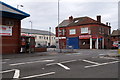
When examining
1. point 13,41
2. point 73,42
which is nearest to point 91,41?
point 73,42

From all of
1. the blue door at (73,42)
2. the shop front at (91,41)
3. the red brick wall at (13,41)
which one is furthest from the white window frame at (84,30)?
the red brick wall at (13,41)

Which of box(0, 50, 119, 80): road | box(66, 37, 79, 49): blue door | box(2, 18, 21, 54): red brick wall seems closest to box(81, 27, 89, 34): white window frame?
box(66, 37, 79, 49): blue door

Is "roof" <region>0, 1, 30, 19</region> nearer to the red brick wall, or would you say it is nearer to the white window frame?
the red brick wall

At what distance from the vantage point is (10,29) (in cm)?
1902

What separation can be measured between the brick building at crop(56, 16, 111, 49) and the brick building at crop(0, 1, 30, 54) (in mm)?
19521

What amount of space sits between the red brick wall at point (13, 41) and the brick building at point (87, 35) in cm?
1934

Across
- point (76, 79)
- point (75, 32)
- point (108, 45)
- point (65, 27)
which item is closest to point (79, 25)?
point (75, 32)

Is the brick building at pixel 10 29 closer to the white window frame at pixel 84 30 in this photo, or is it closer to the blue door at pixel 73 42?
the white window frame at pixel 84 30

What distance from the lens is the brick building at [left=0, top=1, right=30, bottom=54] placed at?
713 inches

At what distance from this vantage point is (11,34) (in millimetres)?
19109

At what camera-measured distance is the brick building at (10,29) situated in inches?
713

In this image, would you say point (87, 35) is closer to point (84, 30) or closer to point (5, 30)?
point (84, 30)

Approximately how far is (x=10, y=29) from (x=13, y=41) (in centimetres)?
179

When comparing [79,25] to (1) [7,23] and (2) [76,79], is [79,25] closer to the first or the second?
(1) [7,23]
